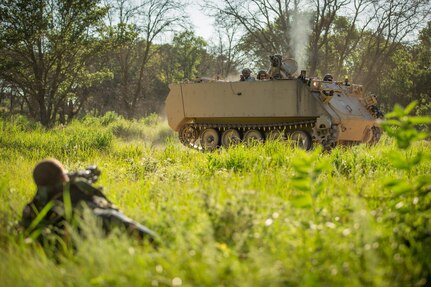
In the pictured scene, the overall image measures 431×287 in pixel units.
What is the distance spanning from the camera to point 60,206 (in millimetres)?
3541

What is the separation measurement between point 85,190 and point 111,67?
39.0 metres

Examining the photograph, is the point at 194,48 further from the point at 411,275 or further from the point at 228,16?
the point at 411,275

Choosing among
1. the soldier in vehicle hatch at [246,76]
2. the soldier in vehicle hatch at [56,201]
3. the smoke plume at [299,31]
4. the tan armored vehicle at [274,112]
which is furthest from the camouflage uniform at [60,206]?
the smoke plume at [299,31]

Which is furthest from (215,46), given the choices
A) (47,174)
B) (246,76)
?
(47,174)

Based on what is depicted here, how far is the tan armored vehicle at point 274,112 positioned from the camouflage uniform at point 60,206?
8108mm

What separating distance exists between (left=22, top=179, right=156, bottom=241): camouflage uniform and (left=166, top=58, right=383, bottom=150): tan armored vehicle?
26.6 ft

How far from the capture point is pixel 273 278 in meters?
2.34

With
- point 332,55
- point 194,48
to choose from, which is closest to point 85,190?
point 332,55

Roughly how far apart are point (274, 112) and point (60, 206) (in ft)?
33.3

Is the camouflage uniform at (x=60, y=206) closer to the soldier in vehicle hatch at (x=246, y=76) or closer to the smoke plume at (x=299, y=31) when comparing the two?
the soldier in vehicle hatch at (x=246, y=76)

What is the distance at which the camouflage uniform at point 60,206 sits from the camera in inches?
131

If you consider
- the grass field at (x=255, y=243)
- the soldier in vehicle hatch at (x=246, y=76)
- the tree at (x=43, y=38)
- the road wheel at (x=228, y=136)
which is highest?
the tree at (x=43, y=38)

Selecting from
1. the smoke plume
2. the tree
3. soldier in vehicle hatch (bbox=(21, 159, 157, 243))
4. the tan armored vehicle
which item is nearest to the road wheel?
the tan armored vehicle

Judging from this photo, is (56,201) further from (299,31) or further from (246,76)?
(299,31)
